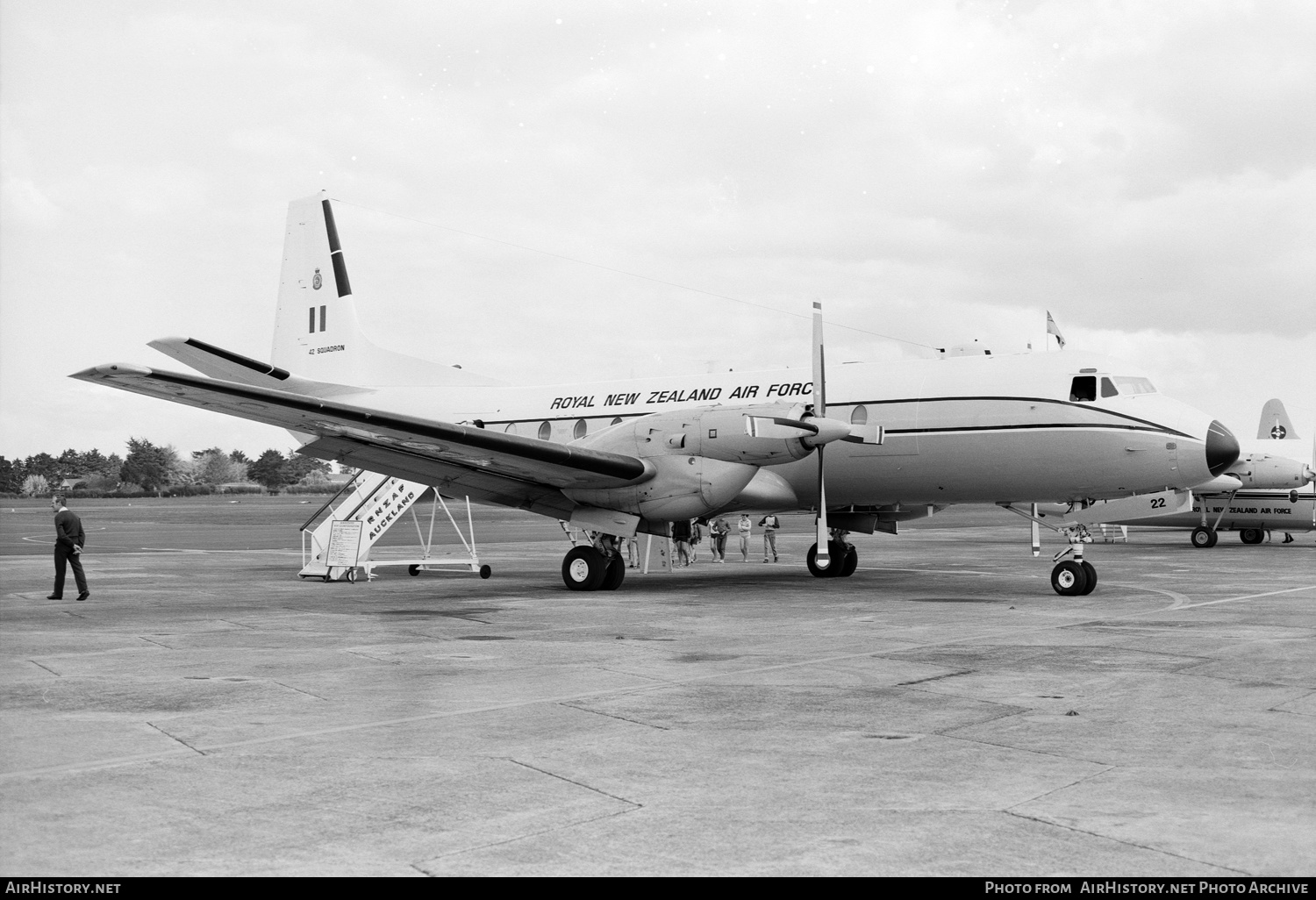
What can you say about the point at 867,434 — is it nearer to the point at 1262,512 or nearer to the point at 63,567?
the point at 63,567

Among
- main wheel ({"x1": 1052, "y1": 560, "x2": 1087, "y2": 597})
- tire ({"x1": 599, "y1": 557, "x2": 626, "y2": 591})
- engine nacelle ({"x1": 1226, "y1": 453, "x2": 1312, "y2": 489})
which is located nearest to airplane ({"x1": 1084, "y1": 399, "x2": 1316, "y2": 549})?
engine nacelle ({"x1": 1226, "y1": 453, "x2": 1312, "y2": 489})

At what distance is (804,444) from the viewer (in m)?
16.9

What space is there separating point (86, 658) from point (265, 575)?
1240 centimetres

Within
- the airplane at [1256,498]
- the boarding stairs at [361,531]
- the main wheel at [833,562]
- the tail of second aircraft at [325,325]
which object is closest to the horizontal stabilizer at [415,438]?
the boarding stairs at [361,531]

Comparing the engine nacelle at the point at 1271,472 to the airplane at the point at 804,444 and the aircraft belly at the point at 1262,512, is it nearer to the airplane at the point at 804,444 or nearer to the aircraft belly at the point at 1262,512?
the aircraft belly at the point at 1262,512

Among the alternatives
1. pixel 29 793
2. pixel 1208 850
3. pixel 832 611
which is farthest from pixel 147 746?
pixel 832 611

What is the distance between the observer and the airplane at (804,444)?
53.2 ft

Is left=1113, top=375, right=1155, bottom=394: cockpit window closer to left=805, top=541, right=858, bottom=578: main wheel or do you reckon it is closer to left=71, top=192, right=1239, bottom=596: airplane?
left=71, top=192, right=1239, bottom=596: airplane

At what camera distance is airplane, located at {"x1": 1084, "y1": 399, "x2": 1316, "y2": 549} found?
113ft

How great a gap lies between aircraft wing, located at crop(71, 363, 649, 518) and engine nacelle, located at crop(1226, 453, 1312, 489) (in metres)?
25.4

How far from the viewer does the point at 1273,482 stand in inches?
1364

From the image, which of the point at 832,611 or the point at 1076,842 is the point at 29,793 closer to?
the point at 1076,842

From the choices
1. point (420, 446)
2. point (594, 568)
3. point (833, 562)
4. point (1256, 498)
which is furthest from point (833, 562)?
point (1256, 498)

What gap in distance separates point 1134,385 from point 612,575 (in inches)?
337
